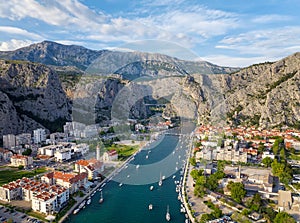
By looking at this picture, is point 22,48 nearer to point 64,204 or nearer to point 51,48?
point 51,48

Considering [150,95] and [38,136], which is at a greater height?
[150,95]

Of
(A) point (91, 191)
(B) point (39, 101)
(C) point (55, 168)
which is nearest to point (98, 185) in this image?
(A) point (91, 191)

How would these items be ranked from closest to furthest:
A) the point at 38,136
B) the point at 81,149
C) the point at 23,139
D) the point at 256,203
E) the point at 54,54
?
1. the point at 256,203
2. the point at 81,149
3. the point at 23,139
4. the point at 38,136
5. the point at 54,54

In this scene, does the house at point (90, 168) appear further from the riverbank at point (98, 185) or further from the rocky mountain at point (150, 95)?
the rocky mountain at point (150, 95)

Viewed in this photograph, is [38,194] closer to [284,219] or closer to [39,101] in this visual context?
[284,219]

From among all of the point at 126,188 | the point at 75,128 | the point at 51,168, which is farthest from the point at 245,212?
the point at 75,128

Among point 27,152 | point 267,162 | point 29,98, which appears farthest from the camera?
point 29,98
